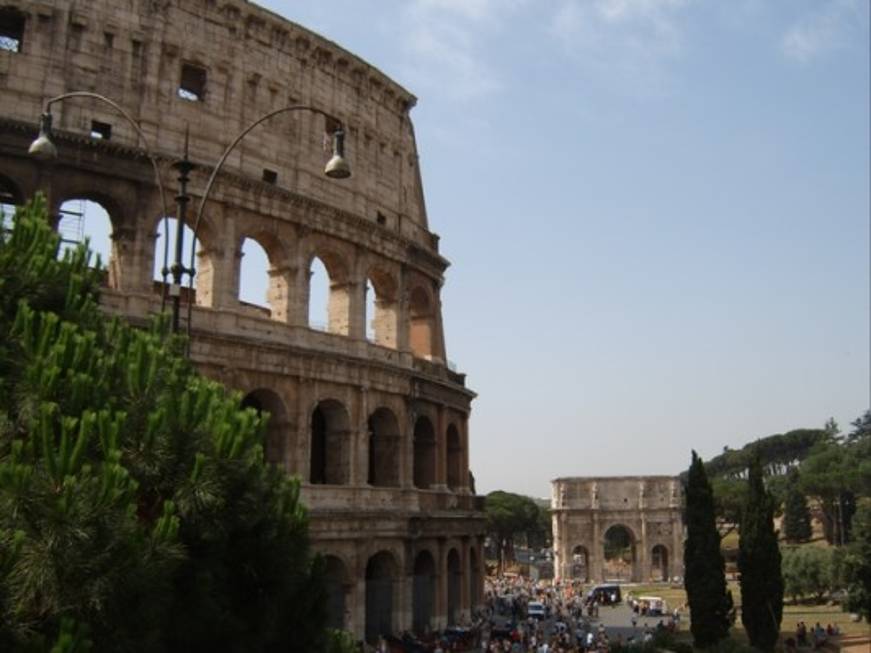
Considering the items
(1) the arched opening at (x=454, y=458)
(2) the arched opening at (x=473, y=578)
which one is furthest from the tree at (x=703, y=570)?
(1) the arched opening at (x=454, y=458)

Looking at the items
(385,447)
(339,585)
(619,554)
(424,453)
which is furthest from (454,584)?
(619,554)

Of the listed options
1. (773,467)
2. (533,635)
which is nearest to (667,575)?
(533,635)

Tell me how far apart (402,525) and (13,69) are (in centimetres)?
1589

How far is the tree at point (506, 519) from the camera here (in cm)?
8819

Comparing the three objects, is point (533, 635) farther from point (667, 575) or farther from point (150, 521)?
point (667, 575)

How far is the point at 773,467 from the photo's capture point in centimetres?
12106

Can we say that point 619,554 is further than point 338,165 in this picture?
Yes

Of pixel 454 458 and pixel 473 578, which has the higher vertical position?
pixel 454 458

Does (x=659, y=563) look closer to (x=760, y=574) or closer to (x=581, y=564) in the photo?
(x=581, y=564)

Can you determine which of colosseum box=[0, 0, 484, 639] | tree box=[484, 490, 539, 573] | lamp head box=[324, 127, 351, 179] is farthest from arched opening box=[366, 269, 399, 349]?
tree box=[484, 490, 539, 573]

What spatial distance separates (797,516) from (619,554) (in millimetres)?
16272

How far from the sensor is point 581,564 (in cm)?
7069

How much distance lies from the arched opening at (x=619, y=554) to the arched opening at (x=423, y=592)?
40266 millimetres

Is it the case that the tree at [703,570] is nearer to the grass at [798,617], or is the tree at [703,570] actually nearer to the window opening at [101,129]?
the grass at [798,617]
